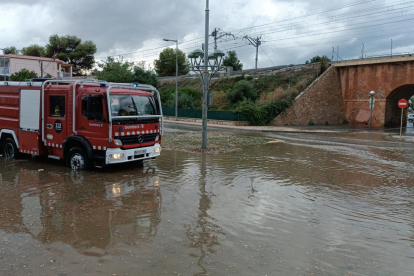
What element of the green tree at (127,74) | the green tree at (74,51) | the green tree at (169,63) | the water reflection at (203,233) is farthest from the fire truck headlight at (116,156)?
the green tree at (74,51)

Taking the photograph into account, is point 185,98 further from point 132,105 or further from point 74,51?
point 74,51

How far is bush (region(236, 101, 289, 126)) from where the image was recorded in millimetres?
35250

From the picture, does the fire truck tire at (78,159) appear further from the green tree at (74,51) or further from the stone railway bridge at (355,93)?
the green tree at (74,51)

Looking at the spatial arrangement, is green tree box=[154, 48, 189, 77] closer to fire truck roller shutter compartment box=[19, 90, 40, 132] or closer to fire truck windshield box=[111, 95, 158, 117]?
fire truck roller shutter compartment box=[19, 90, 40, 132]

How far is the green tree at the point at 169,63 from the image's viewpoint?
77.1 m

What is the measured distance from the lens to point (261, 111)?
116 ft

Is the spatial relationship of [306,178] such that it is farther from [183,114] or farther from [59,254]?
[183,114]

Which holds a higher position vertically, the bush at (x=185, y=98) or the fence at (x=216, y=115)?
the bush at (x=185, y=98)

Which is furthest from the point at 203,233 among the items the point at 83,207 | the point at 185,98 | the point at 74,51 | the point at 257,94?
the point at 74,51

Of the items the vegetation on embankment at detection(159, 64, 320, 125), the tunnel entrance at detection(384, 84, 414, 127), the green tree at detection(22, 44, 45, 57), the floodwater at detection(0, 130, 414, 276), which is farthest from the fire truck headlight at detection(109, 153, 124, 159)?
the green tree at detection(22, 44, 45, 57)

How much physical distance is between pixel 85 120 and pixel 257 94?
32.9m

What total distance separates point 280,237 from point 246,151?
10.4m

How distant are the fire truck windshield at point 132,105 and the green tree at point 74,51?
78504 millimetres

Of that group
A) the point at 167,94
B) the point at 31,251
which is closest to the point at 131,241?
the point at 31,251
